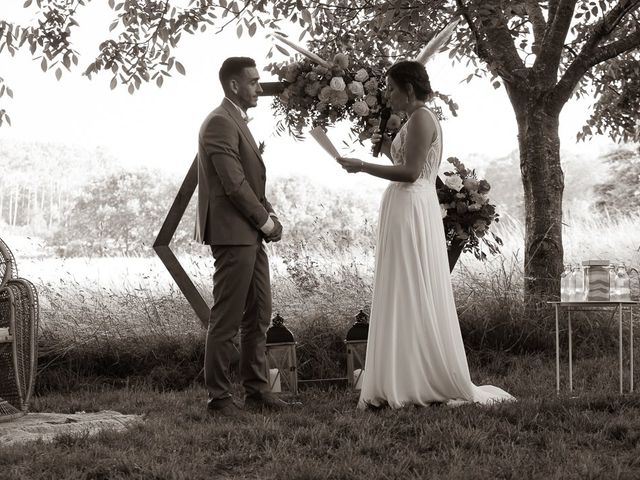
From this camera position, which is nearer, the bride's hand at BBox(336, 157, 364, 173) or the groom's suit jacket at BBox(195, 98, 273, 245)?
the groom's suit jacket at BBox(195, 98, 273, 245)

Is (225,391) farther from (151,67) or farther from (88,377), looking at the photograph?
(151,67)

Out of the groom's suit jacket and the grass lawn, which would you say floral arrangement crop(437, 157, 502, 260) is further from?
the groom's suit jacket

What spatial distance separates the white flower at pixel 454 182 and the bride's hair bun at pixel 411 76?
3.65ft

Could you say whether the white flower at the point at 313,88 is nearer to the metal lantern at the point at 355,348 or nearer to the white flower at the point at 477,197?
the white flower at the point at 477,197

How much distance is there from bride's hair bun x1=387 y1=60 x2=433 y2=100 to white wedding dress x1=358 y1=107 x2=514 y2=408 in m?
0.16

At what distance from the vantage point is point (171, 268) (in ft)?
21.8

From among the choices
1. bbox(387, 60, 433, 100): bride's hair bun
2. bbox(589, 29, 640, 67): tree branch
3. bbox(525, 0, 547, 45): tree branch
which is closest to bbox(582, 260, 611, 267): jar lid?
bbox(387, 60, 433, 100): bride's hair bun

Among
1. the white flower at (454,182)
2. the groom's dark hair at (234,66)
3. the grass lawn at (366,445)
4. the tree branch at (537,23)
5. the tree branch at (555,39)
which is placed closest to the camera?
the grass lawn at (366,445)

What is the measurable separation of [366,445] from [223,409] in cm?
126

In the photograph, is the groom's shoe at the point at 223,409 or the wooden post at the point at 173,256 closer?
the groom's shoe at the point at 223,409

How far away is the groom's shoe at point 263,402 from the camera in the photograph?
4910 mm

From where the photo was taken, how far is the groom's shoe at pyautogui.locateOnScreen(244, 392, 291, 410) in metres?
4.91

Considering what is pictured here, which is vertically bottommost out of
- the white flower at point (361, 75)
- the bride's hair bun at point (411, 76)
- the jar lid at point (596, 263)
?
the jar lid at point (596, 263)

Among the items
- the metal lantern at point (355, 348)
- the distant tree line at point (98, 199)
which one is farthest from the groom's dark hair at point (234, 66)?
the distant tree line at point (98, 199)
